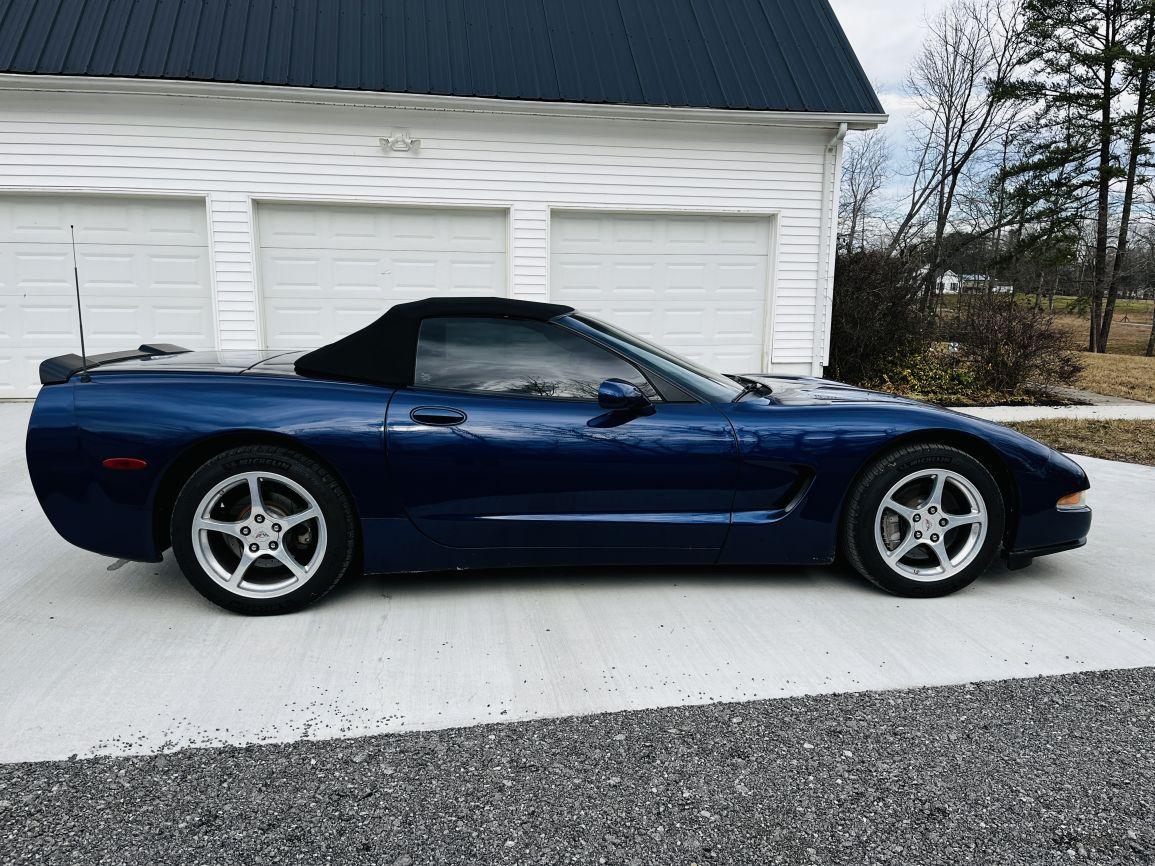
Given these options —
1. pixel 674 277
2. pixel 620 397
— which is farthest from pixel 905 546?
pixel 674 277

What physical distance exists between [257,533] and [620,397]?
1543 millimetres

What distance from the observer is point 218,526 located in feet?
10.3

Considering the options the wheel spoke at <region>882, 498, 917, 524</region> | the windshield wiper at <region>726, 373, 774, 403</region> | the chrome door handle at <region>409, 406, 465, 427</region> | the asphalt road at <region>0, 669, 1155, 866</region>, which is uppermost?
the windshield wiper at <region>726, 373, 774, 403</region>

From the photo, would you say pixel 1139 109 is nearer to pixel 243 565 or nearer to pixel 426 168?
pixel 426 168

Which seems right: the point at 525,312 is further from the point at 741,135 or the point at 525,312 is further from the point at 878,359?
the point at 878,359

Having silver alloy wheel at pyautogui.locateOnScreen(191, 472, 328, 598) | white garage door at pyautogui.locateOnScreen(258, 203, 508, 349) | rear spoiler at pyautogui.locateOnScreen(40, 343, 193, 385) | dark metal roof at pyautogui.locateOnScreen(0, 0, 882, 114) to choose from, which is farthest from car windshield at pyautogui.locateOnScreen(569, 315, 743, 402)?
dark metal roof at pyautogui.locateOnScreen(0, 0, 882, 114)

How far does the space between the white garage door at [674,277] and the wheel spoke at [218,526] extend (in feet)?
21.7

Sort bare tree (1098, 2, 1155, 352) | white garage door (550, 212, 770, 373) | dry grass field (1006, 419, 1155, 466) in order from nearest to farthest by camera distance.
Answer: dry grass field (1006, 419, 1155, 466) < white garage door (550, 212, 770, 373) < bare tree (1098, 2, 1155, 352)

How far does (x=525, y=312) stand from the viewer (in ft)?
11.3

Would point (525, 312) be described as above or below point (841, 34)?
below

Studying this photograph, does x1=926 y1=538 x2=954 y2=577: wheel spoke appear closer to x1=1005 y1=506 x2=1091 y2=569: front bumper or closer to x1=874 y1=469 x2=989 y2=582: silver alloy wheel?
x1=874 y1=469 x2=989 y2=582: silver alloy wheel

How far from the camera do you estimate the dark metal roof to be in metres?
8.55

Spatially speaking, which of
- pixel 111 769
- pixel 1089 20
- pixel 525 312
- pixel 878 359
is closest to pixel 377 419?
pixel 525 312

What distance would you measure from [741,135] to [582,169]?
76.9 inches
